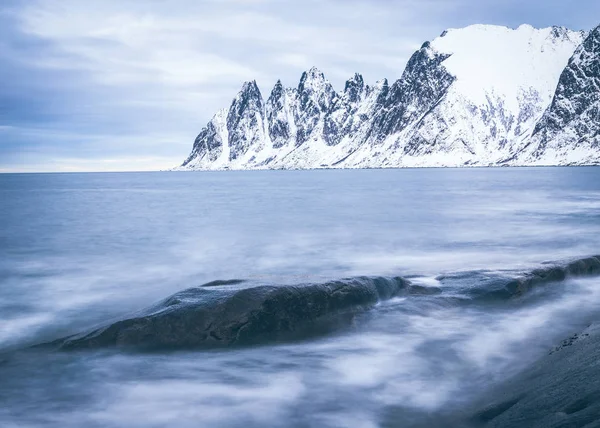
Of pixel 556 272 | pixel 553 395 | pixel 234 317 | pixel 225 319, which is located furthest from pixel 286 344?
pixel 556 272

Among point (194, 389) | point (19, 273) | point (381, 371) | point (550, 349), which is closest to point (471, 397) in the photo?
point (381, 371)

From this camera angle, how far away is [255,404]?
8812 mm

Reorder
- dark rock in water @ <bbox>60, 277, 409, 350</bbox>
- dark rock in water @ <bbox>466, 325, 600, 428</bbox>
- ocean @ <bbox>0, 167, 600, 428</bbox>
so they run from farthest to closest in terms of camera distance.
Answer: dark rock in water @ <bbox>60, 277, 409, 350</bbox>, ocean @ <bbox>0, 167, 600, 428</bbox>, dark rock in water @ <bbox>466, 325, 600, 428</bbox>

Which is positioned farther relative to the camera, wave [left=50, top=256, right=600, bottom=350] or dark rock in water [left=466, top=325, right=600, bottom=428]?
wave [left=50, top=256, right=600, bottom=350]

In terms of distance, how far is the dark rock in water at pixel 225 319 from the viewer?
36.5 ft

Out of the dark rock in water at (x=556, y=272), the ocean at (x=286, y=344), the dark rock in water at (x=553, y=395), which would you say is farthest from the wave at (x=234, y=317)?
the dark rock in water at (x=553, y=395)

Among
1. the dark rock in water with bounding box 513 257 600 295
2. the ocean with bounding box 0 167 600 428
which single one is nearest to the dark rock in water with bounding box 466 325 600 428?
the ocean with bounding box 0 167 600 428

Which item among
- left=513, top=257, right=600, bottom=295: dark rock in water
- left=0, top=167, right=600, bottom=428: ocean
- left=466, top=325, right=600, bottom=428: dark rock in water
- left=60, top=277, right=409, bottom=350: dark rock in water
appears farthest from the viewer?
left=513, top=257, right=600, bottom=295: dark rock in water

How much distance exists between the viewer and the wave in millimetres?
11133

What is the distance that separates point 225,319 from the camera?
11.3m

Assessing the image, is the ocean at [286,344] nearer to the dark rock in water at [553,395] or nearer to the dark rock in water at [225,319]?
the dark rock in water at [225,319]

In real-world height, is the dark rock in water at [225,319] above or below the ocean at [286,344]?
above

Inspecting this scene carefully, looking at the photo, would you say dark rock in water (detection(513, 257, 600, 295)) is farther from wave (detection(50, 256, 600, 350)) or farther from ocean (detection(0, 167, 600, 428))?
wave (detection(50, 256, 600, 350))

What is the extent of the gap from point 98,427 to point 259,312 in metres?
4.12
